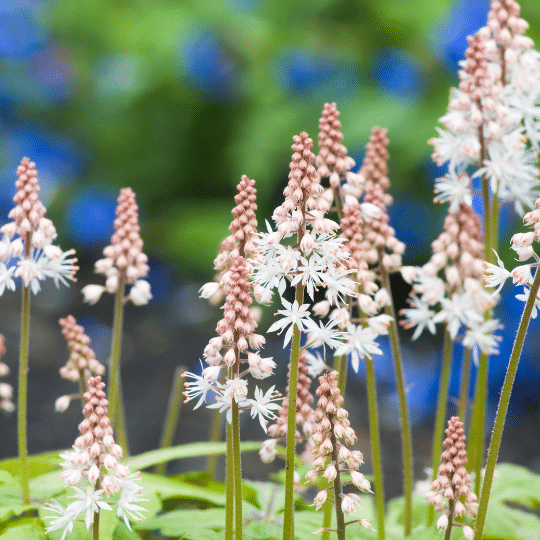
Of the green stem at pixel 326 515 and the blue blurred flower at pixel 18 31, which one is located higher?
the blue blurred flower at pixel 18 31

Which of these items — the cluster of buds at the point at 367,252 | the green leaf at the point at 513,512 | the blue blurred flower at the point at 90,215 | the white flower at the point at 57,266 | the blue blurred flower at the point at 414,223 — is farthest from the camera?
the blue blurred flower at the point at 90,215

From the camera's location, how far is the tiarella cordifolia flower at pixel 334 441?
2.47 metres

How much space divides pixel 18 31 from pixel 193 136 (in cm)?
297

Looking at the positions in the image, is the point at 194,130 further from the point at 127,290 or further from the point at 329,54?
the point at 127,290

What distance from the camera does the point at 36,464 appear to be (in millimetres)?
4168

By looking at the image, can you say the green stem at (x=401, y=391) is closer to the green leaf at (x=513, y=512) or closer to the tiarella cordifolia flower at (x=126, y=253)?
the green leaf at (x=513, y=512)

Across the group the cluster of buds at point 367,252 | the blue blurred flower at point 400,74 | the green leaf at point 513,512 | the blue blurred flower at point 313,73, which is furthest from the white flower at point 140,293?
the blue blurred flower at point 313,73

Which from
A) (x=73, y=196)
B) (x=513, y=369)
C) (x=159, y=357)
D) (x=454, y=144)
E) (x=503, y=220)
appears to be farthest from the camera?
(x=73, y=196)

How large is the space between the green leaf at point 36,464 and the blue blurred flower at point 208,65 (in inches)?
282

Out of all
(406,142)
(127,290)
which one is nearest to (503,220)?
(406,142)

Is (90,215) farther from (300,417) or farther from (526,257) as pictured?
(526,257)

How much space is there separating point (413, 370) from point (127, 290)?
338 centimetres

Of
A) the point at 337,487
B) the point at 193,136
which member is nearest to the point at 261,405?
the point at 337,487

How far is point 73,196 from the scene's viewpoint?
1102cm
